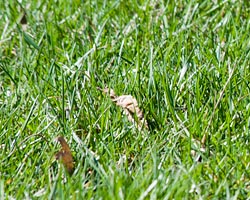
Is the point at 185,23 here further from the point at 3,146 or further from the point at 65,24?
the point at 3,146

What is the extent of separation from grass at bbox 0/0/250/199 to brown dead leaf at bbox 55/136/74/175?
0.03m

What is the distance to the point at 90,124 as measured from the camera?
9.27 ft

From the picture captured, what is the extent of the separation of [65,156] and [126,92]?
62 cm

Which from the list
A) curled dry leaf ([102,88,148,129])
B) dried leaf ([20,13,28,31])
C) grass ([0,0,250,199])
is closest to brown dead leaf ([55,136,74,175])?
grass ([0,0,250,199])

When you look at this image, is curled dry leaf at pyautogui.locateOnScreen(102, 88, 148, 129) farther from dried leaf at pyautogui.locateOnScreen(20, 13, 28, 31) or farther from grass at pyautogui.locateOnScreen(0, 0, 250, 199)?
dried leaf at pyautogui.locateOnScreen(20, 13, 28, 31)

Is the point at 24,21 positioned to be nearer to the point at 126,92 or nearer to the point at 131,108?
the point at 126,92

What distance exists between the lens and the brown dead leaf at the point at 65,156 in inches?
98.7

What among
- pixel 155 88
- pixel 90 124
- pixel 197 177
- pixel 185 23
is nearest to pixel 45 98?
pixel 90 124

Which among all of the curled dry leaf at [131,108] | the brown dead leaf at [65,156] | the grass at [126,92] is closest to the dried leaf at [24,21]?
the grass at [126,92]

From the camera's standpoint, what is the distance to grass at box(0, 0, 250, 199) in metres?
2.40

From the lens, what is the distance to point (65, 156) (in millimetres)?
2537

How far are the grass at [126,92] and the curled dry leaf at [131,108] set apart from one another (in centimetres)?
3

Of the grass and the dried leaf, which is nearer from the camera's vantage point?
the grass

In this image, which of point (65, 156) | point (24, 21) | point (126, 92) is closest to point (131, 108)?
point (126, 92)
